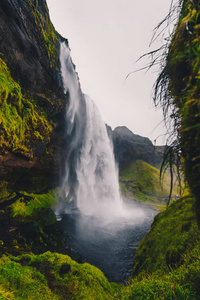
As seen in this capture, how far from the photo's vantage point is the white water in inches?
1051

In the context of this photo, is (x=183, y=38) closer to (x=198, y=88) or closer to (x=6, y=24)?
(x=198, y=88)

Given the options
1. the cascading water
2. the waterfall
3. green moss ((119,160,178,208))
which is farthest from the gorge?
green moss ((119,160,178,208))

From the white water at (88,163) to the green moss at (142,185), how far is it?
36.1ft

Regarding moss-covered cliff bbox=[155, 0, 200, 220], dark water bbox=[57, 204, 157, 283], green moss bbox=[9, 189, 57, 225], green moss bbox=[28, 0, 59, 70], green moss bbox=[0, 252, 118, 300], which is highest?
green moss bbox=[28, 0, 59, 70]

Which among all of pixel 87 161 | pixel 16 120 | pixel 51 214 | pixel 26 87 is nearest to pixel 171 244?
pixel 16 120

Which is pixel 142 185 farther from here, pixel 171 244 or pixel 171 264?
pixel 171 264

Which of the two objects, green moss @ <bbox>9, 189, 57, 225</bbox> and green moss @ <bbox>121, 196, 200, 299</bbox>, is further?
green moss @ <bbox>9, 189, 57, 225</bbox>

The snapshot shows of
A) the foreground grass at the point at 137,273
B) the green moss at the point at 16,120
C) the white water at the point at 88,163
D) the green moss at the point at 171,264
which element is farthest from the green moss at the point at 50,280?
the white water at the point at 88,163

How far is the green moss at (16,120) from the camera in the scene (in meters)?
8.84

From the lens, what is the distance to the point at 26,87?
13211mm

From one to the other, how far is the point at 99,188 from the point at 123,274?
31.1 metres

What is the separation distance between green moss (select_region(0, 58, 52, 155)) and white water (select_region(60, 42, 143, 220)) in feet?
35.1

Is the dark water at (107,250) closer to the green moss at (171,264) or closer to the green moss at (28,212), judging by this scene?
the green moss at (28,212)

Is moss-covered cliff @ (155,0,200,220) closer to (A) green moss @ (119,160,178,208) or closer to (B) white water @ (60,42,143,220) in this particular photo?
(B) white water @ (60,42,143,220)
